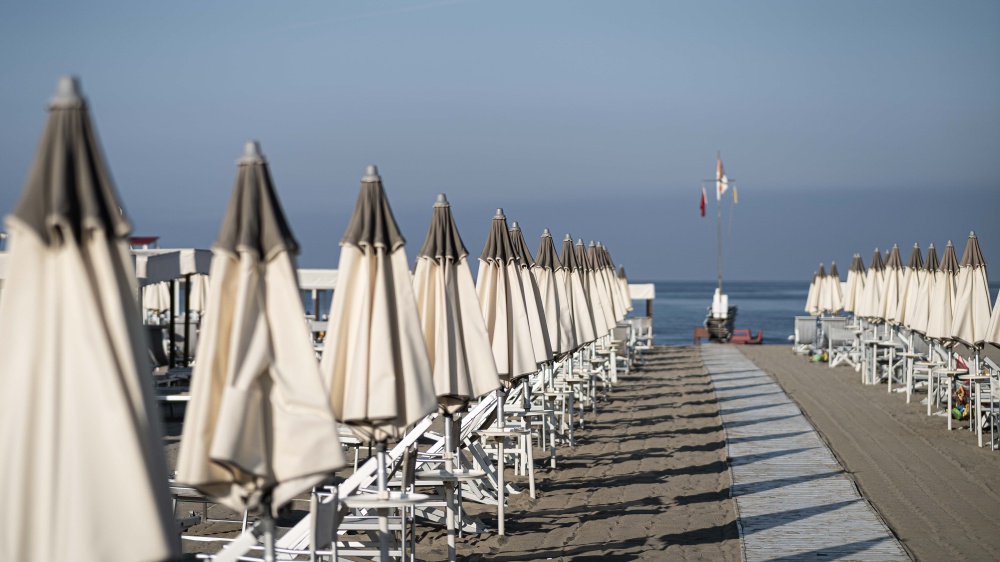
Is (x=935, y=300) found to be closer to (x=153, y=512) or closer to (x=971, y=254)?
(x=971, y=254)

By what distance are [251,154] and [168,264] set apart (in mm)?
8811

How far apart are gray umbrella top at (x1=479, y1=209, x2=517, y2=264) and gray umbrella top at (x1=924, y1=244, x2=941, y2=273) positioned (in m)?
8.78

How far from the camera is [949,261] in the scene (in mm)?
14312

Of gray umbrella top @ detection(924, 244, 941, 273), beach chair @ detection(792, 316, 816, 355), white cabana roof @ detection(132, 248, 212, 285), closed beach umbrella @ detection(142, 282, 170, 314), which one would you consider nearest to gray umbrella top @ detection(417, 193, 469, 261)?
white cabana roof @ detection(132, 248, 212, 285)

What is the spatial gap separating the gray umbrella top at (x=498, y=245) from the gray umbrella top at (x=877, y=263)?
1363 centimetres

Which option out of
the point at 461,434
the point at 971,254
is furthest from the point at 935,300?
the point at 461,434

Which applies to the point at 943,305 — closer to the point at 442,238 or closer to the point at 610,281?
the point at 610,281

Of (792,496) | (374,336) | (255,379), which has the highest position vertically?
(374,336)

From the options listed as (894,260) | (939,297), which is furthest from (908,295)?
(939,297)

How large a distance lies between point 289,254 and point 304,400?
615mm

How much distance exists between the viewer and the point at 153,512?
3.20 meters

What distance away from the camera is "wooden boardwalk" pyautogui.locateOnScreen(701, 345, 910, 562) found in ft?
23.7

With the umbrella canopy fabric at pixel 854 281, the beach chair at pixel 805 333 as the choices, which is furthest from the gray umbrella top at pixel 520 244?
the beach chair at pixel 805 333

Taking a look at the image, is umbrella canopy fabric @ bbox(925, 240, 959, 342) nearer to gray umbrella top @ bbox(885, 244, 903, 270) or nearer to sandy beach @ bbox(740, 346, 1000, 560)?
sandy beach @ bbox(740, 346, 1000, 560)
